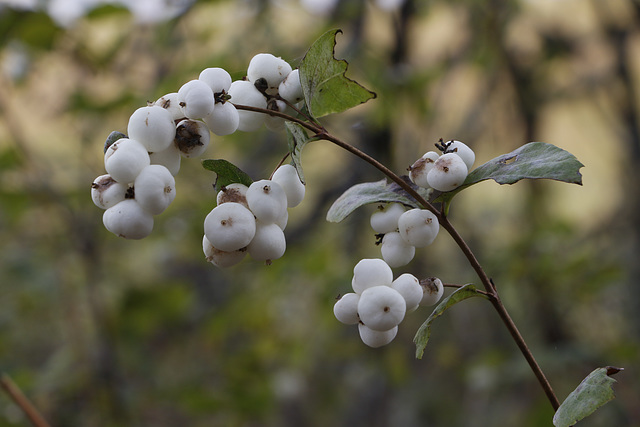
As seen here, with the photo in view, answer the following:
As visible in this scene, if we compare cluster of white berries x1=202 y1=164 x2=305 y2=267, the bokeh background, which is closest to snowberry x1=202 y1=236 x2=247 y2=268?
cluster of white berries x1=202 y1=164 x2=305 y2=267

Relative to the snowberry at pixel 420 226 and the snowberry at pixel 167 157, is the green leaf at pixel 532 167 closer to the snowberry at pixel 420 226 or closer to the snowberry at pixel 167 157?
the snowberry at pixel 420 226

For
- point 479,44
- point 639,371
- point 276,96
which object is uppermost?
point 479,44

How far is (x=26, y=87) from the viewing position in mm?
1343

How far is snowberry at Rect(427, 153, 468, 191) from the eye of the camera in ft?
0.99

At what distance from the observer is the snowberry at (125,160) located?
0.27 metres

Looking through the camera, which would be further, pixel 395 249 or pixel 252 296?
pixel 252 296

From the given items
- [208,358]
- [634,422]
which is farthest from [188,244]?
[634,422]

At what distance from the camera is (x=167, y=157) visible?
30cm

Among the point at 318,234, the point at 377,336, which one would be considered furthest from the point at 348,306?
the point at 318,234

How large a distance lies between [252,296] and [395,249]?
1.16m

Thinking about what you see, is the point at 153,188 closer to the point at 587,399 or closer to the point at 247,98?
the point at 247,98

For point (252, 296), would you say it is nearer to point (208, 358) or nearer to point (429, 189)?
point (208, 358)

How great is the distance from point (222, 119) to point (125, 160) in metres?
0.05

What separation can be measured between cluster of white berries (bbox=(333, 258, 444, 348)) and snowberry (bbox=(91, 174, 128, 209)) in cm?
13
